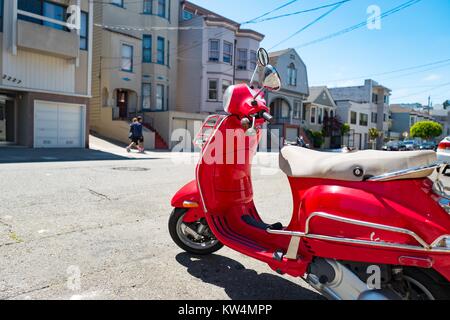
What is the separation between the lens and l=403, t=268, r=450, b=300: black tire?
208 centimetres

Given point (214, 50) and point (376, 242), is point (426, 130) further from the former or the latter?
point (376, 242)

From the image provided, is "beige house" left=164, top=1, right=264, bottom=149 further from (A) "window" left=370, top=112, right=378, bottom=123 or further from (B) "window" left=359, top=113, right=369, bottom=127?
(A) "window" left=370, top=112, right=378, bottom=123

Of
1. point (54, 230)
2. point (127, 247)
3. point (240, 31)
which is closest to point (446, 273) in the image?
point (127, 247)

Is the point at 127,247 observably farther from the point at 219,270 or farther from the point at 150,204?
the point at 150,204

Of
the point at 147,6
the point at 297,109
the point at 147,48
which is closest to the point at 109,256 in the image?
the point at 147,48

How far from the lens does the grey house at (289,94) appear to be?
33875 mm

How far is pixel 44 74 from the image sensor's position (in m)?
17.2

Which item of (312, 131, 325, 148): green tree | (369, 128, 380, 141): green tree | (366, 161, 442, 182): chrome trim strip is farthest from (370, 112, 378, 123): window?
(366, 161, 442, 182): chrome trim strip

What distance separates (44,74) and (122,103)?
816 cm

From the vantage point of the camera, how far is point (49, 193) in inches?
250

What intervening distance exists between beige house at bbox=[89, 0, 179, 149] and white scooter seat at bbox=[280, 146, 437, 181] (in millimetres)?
19030

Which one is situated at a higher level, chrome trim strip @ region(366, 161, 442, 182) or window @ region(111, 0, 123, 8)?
window @ region(111, 0, 123, 8)

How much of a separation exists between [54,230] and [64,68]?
15710 mm

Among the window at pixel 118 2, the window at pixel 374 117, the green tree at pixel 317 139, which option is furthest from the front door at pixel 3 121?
the window at pixel 374 117
